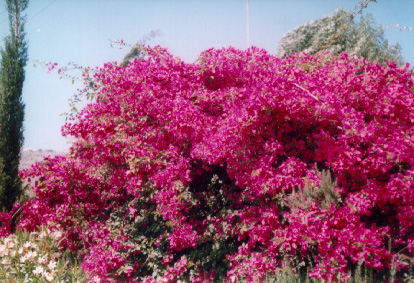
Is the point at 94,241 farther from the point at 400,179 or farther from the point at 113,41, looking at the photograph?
the point at 400,179

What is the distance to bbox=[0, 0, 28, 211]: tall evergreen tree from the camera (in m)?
8.26

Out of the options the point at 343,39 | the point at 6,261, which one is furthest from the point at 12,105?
the point at 343,39

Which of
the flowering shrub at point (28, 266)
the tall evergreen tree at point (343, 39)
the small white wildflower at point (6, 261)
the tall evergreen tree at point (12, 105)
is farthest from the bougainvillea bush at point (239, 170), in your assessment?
the tall evergreen tree at point (343, 39)

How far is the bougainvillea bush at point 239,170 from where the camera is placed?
2.97 meters

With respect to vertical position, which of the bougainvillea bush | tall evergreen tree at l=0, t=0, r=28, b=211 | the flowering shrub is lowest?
the flowering shrub

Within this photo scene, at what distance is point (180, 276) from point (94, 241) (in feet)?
6.71

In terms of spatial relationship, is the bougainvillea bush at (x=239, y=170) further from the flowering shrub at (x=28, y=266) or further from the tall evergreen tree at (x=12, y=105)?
the tall evergreen tree at (x=12, y=105)

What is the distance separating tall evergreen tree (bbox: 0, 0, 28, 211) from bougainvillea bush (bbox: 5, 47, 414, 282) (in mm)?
3450

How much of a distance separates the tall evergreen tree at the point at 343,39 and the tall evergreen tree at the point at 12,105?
345 inches

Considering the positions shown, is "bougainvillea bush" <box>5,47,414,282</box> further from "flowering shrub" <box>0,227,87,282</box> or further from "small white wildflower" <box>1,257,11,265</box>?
"small white wildflower" <box>1,257,11,265</box>

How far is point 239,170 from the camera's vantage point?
12.2 ft

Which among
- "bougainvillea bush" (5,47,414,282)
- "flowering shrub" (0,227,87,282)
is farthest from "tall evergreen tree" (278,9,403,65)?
"flowering shrub" (0,227,87,282)

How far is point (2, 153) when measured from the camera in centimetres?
834

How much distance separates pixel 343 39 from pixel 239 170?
25.0ft
